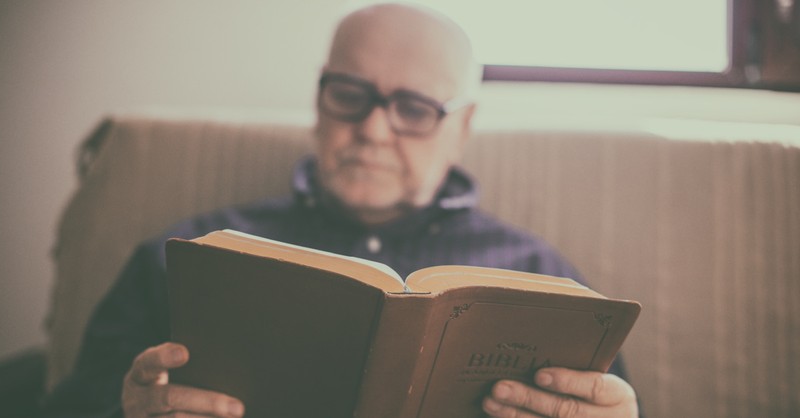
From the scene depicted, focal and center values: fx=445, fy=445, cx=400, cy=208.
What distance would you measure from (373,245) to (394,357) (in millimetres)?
475

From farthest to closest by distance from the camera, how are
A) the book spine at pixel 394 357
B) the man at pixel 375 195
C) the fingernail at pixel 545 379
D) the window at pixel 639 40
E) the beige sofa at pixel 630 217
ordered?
the window at pixel 639 40 → the beige sofa at pixel 630 217 → the man at pixel 375 195 → the fingernail at pixel 545 379 → the book spine at pixel 394 357

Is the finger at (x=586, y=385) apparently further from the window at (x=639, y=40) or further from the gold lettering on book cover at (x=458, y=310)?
the window at (x=639, y=40)

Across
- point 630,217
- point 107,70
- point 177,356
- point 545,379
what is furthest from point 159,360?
point 107,70

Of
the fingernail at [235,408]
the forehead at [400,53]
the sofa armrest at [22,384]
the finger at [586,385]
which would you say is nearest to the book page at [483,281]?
the finger at [586,385]

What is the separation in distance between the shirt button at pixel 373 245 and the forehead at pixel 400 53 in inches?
12.4

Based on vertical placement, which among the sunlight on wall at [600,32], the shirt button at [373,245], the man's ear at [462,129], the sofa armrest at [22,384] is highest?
the sunlight on wall at [600,32]

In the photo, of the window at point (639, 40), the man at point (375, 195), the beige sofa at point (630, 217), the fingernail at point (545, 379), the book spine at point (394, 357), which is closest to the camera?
the book spine at point (394, 357)

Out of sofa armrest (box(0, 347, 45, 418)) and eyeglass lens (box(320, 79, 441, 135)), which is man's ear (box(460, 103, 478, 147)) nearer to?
eyeglass lens (box(320, 79, 441, 135))

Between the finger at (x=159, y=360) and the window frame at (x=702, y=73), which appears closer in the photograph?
the finger at (x=159, y=360)

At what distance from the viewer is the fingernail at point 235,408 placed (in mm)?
539

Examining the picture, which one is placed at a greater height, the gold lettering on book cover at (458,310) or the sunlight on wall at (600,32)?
the sunlight on wall at (600,32)

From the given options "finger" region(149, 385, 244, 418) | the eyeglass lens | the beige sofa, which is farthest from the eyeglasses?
"finger" region(149, 385, 244, 418)

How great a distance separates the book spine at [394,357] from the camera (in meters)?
0.45

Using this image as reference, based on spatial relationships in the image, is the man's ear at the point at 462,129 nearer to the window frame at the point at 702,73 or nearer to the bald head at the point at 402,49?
the bald head at the point at 402,49
